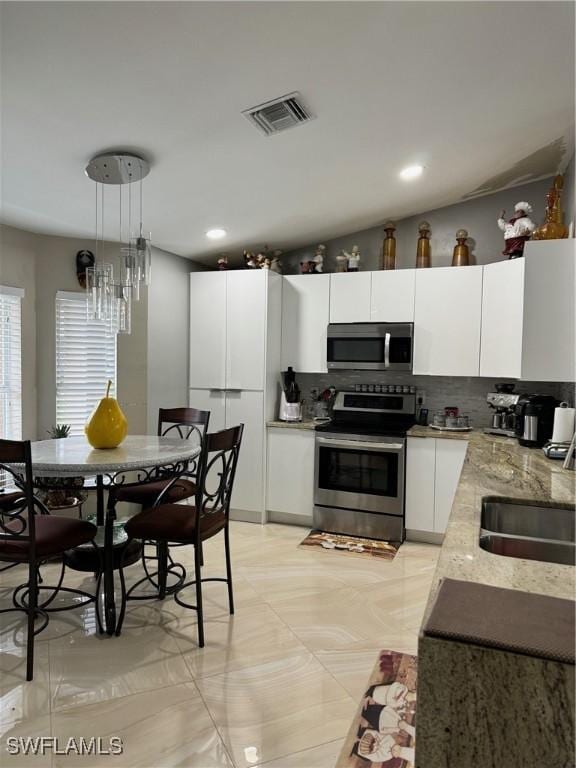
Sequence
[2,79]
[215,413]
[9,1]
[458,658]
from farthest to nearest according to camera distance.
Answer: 1. [215,413]
2. [2,79]
3. [9,1]
4. [458,658]

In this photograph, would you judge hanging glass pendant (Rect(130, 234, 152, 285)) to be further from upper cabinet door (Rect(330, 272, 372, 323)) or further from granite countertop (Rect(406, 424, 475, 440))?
granite countertop (Rect(406, 424, 475, 440))

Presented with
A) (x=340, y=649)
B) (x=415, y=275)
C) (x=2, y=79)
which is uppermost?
(x=2, y=79)

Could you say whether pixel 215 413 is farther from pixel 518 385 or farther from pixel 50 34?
pixel 50 34

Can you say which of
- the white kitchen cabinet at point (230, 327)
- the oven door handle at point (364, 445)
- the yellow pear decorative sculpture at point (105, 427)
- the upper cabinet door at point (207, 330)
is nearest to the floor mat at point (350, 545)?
the oven door handle at point (364, 445)

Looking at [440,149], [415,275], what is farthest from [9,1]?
[415,275]

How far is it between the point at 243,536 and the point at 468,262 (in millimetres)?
2863

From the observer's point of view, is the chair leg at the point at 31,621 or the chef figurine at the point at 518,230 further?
the chef figurine at the point at 518,230

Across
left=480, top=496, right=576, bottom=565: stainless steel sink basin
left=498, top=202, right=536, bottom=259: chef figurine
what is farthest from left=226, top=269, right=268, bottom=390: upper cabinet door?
left=480, top=496, right=576, bottom=565: stainless steel sink basin

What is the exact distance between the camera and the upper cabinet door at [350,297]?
13.7ft

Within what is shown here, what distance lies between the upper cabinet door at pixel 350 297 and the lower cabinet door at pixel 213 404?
47.4 inches

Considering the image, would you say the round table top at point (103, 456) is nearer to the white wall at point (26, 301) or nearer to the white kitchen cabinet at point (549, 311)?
the white wall at point (26, 301)

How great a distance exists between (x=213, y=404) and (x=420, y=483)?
1.90 meters

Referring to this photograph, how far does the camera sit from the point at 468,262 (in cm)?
402

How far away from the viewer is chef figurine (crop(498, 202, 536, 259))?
3.47 metres
